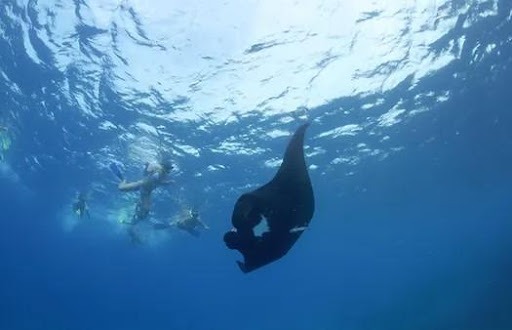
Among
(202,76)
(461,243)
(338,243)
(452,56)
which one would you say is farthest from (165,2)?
(461,243)

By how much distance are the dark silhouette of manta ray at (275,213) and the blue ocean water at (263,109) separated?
1059cm

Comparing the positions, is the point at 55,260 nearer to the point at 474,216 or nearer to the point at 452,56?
the point at 474,216

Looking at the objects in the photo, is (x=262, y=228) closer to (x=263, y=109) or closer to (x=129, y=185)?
(x=129, y=185)

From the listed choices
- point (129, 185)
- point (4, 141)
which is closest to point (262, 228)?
point (129, 185)

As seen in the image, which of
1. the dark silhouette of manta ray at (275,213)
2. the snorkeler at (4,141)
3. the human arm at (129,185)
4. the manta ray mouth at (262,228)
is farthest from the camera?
the snorkeler at (4,141)

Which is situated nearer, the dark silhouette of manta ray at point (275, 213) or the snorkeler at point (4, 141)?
the dark silhouette of manta ray at point (275, 213)

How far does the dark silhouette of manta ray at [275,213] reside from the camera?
3.54m

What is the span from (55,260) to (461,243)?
7088 cm

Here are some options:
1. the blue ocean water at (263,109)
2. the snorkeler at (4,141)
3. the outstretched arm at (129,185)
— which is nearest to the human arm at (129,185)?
the outstretched arm at (129,185)

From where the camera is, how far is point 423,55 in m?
16.9

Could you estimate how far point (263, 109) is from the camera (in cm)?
1931

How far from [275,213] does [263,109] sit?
15.9 meters

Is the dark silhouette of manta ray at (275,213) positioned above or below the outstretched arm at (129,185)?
below

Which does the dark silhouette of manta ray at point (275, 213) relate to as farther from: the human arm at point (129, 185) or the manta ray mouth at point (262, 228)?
the human arm at point (129, 185)
